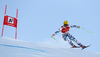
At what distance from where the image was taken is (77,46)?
6.50 m

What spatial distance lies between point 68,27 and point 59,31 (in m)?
0.51

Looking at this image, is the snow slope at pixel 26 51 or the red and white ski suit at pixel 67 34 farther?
the red and white ski suit at pixel 67 34

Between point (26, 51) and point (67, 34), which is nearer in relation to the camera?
point (26, 51)

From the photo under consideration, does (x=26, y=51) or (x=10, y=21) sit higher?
(x=10, y=21)

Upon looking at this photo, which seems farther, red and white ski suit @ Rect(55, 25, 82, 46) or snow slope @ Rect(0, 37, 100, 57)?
red and white ski suit @ Rect(55, 25, 82, 46)

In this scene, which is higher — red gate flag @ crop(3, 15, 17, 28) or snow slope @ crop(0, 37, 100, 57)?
red gate flag @ crop(3, 15, 17, 28)

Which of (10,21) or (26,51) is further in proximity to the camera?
(10,21)

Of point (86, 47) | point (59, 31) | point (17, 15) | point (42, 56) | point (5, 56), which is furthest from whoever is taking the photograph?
point (17, 15)

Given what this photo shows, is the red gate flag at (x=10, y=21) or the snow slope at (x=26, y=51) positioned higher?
the red gate flag at (x=10, y=21)

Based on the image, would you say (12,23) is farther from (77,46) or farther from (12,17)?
(77,46)

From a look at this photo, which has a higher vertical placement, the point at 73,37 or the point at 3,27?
the point at 3,27

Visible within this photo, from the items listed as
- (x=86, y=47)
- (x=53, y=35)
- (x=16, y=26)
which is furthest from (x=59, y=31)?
(x=16, y=26)

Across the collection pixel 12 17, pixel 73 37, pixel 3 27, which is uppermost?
pixel 12 17

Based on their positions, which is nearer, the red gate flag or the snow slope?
the snow slope
